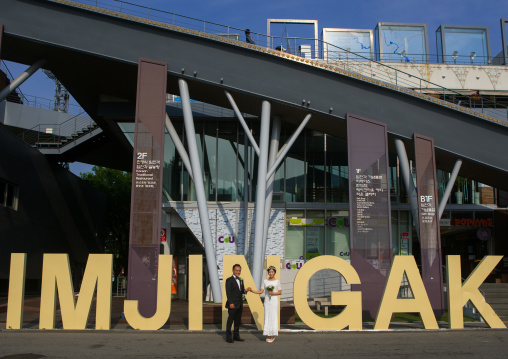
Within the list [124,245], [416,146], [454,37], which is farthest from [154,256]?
[124,245]

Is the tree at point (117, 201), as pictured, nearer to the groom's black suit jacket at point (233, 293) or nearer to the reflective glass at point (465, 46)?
the reflective glass at point (465, 46)

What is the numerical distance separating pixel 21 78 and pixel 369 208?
1442 centimetres

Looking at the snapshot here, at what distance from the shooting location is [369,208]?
66.9 ft

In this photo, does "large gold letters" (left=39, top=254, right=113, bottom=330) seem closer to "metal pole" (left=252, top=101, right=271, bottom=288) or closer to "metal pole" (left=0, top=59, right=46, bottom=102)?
"metal pole" (left=252, top=101, right=271, bottom=288)

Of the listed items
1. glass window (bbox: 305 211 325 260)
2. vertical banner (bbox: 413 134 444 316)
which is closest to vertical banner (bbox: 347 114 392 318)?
vertical banner (bbox: 413 134 444 316)

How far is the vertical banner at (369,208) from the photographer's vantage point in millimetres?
19312

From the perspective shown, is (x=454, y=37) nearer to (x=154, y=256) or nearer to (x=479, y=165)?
(x=479, y=165)

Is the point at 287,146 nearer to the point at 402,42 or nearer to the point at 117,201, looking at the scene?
the point at 402,42

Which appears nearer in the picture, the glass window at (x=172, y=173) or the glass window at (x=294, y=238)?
the glass window at (x=294, y=238)

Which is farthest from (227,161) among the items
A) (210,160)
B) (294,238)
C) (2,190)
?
(2,190)

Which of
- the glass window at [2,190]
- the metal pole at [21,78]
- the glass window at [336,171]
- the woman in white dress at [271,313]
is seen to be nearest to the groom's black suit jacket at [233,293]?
Answer: the woman in white dress at [271,313]

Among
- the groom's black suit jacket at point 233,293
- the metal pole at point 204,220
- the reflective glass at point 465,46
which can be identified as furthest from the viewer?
the reflective glass at point 465,46

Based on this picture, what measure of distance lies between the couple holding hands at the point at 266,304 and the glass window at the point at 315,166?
1517 cm

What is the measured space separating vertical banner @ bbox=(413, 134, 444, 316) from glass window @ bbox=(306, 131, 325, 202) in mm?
6734
